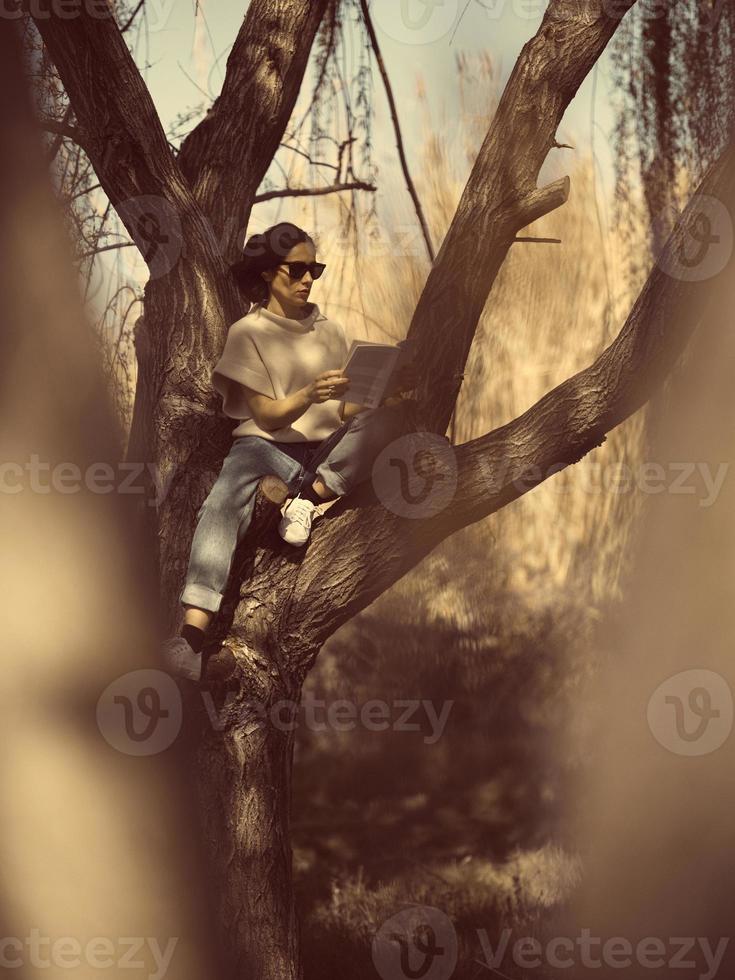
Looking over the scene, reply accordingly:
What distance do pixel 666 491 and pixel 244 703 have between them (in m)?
3.22

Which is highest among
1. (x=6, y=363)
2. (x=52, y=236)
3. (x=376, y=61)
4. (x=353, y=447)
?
(x=376, y=61)

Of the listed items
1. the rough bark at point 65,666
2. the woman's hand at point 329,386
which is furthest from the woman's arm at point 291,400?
the rough bark at point 65,666

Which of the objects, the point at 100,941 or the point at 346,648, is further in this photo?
the point at 346,648

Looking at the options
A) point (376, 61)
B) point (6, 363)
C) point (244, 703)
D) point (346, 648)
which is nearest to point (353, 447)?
point (244, 703)

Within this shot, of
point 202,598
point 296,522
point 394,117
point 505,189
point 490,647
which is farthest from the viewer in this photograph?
point 490,647

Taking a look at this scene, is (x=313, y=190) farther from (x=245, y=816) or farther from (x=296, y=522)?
(x=245, y=816)

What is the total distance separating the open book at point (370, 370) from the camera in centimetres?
285

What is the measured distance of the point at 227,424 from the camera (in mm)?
3287

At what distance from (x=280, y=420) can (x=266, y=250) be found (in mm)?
514

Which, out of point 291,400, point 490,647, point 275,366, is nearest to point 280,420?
point 291,400

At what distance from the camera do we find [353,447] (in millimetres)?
3066

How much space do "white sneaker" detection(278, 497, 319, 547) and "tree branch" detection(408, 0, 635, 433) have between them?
513 mm

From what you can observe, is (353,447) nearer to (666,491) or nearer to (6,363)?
(6,363)

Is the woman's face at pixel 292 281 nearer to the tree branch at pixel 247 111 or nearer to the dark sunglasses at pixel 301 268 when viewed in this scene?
the dark sunglasses at pixel 301 268
